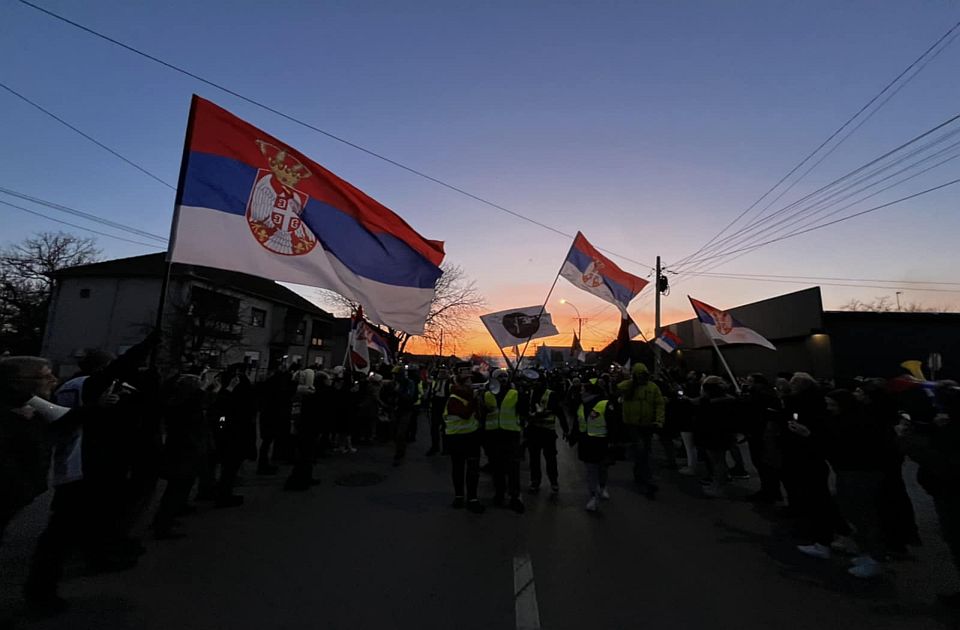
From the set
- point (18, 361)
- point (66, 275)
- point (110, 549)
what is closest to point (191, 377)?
point (110, 549)

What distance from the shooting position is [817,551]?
467cm

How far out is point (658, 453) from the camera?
1091 centimetres

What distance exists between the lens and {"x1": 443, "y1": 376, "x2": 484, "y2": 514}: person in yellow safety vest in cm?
602

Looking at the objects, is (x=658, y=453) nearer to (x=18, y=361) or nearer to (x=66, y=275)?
(x=18, y=361)

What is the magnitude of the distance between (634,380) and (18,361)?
7.15 m

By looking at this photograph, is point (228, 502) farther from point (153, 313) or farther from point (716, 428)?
point (153, 313)

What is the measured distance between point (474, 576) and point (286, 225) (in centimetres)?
418

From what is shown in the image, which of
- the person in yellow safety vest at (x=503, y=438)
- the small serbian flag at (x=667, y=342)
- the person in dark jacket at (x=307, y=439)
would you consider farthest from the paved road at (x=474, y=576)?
the small serbian flag at (x=667, y=342)

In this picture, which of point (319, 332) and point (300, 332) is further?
point (319, 332)

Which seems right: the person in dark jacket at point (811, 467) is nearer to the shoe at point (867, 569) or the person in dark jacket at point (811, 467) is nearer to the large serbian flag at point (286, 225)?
the shoe at point (867, 569)

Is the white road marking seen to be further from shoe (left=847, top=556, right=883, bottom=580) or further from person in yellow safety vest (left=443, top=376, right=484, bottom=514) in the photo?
shoe (left=847, top=556, right=883, bottom=580)

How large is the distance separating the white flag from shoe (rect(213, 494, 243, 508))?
6081 millimetres

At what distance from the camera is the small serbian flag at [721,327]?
35.0 feet

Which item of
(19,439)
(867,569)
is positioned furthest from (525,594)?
(19,439)
